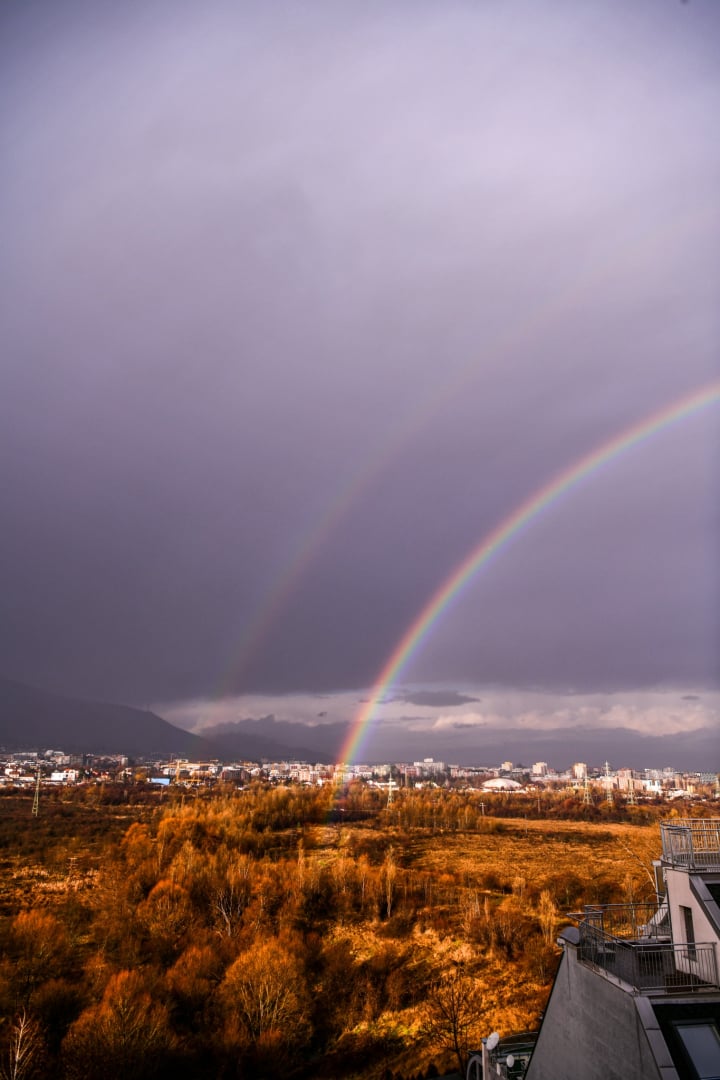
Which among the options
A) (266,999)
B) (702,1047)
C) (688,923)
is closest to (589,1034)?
(702,1047)

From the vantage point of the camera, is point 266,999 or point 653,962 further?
point 266,999

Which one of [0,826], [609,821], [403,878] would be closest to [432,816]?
[609,821]

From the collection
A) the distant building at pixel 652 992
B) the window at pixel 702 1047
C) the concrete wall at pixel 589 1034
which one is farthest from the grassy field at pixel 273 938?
the window at pixel 702 1047

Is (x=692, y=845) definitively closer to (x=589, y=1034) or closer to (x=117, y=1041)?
(x=589, y=1034)

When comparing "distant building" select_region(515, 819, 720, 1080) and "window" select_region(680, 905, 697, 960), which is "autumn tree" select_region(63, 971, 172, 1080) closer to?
"distant building" select_region(515, 819, 720, 1080)

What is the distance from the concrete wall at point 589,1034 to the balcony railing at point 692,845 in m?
2.87

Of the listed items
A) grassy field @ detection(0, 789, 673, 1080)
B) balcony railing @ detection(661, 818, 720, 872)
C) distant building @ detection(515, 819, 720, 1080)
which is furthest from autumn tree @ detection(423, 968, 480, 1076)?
balcony railing @ detection(661, 818, 720, 872)

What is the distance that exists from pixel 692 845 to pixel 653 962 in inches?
94.9

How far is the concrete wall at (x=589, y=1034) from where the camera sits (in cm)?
1123

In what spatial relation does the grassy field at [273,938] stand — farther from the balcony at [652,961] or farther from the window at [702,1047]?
the window at [702,1047]

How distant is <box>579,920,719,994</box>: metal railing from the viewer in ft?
38.6

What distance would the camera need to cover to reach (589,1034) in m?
12.8

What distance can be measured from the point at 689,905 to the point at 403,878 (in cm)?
4251

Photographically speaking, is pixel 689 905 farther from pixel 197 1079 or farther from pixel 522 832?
pixel 522 832
